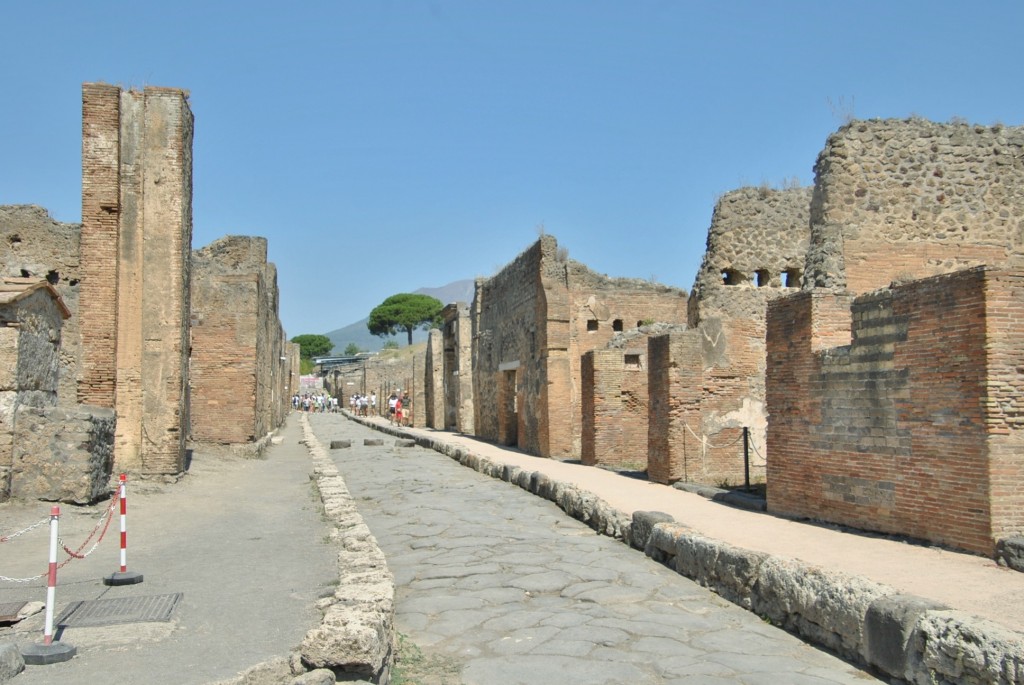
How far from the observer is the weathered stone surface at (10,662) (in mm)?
3660

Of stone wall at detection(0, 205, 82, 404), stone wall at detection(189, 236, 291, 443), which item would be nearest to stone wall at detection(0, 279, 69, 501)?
stone wall at detection(0, 205, 82, 404)

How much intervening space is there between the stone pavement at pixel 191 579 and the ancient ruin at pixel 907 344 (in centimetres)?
459

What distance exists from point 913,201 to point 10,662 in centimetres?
970

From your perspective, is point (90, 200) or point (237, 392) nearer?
point (90, 200)

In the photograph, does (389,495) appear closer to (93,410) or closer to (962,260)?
(93,410)

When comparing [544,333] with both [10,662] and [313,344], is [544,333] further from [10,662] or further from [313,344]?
[313,344]

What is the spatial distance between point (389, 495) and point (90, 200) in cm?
627

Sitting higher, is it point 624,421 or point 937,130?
point 937,130

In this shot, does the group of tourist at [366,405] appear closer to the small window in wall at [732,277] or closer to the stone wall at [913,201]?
the small window in wall at [732,277]

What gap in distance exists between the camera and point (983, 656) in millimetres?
3506

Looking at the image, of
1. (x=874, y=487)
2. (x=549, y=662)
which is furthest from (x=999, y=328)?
(x=549, y=662)

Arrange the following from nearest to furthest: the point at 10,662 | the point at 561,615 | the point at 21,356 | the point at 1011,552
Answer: the point at 10,662
the point at 561,615
the point at 1011,552
the point at 21,356

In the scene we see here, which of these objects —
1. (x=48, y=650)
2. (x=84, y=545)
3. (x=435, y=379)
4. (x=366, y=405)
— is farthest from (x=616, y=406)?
(x=366, y=405)

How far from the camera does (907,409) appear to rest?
7074 mm
